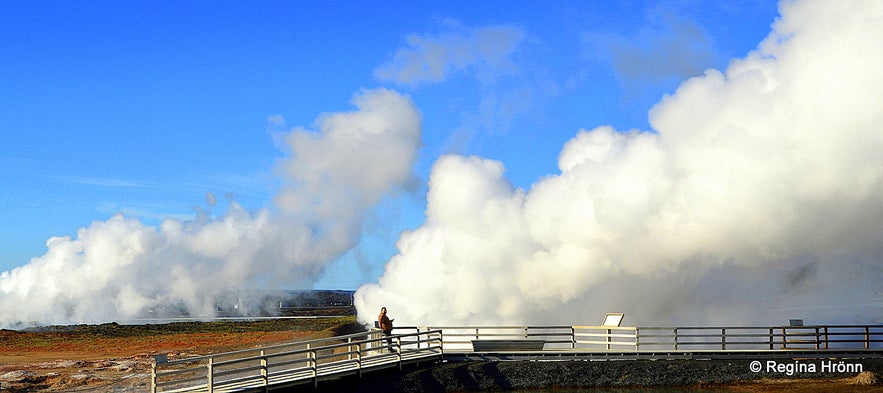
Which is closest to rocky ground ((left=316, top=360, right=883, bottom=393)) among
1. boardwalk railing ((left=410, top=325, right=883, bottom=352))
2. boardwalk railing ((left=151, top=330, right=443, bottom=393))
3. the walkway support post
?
boardwalk railing ((left=151, top=330, right=443, bottom=393))

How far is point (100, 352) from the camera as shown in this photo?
59.5 metres

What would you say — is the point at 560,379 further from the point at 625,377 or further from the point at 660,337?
the point at 660,337

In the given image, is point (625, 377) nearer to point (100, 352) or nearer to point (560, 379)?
point (560, 379)

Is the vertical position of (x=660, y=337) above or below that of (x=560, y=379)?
above

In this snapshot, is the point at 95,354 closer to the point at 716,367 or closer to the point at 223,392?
the point at 223,392

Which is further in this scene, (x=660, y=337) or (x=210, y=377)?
(x=660, y=337)

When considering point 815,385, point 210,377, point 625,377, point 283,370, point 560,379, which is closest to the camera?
point 210,377

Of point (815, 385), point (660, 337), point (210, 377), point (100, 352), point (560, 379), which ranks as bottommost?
point (815, 385)

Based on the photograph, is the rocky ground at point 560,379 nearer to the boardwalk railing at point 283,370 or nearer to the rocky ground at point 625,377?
the rocky ground at point 625,377

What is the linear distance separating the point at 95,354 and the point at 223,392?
3525cm

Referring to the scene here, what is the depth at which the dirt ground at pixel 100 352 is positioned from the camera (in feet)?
123

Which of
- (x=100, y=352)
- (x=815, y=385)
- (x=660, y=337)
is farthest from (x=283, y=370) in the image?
(x=100, y=352)

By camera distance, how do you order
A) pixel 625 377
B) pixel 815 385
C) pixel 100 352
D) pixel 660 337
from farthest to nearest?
pixel 100 352 < pixel 660 337 < pixel 625 377 < pixel 815 385

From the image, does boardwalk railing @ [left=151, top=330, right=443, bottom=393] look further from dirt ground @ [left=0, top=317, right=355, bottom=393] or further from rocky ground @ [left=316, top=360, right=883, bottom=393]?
dirt ground @ [left=0, top=317, right=355, bottom=393]
